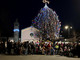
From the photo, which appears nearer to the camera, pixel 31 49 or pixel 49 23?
pixel 31 49

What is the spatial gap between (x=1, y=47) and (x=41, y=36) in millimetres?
16881

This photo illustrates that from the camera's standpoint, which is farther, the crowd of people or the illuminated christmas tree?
the illuminated christmas tree

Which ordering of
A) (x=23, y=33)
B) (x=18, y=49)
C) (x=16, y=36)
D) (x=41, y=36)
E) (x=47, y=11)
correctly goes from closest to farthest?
Result: (x=18, y=49) → (x=47, y=11) → (x=41, y=36) → (x=23, y=33) → (x=16, y=36)

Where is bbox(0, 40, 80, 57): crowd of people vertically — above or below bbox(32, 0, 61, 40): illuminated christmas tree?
below

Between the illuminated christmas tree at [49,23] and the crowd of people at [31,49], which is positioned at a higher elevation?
the illuminated christmas tree at [49,23]

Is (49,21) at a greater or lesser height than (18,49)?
greater

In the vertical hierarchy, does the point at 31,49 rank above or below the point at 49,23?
below

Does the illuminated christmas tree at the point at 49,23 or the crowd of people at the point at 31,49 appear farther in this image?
the illuminated christmas tree at the point at 49,23

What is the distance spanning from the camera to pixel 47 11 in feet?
88.4

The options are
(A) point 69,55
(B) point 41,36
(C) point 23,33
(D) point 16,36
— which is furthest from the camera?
(D) point 16,36

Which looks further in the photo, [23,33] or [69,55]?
[23,33]

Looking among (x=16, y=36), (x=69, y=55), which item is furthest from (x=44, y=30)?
(x=16, y=36)

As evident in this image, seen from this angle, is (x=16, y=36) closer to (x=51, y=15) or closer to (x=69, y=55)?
(x=51, y=15)

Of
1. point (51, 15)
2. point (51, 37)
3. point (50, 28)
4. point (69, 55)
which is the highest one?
point (51, 15)
